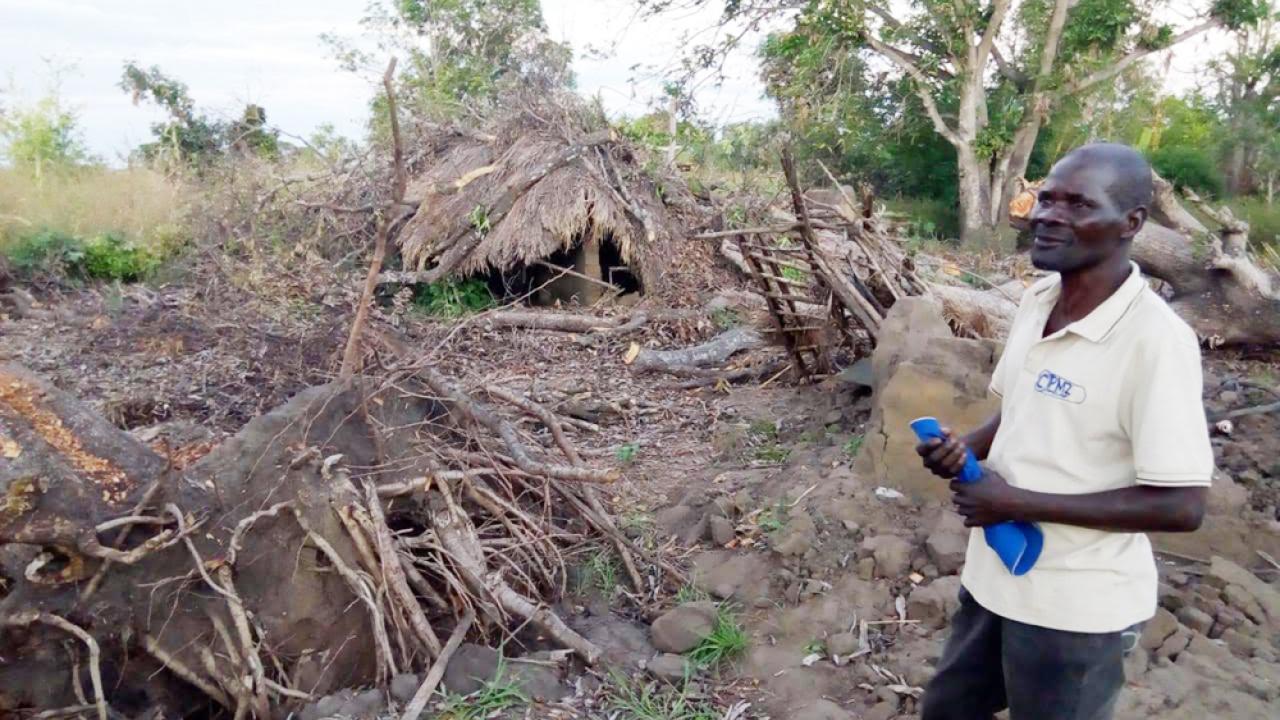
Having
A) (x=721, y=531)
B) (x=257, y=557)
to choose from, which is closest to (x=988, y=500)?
(x=257, y=557)

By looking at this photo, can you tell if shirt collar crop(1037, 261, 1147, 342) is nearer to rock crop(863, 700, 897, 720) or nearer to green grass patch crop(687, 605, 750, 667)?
rock crop(863, 700, 897, 720)

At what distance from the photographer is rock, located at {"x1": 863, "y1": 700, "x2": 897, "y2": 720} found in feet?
9.91

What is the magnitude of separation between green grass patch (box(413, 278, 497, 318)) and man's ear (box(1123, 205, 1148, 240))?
30.4 ft

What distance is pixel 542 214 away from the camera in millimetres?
10430

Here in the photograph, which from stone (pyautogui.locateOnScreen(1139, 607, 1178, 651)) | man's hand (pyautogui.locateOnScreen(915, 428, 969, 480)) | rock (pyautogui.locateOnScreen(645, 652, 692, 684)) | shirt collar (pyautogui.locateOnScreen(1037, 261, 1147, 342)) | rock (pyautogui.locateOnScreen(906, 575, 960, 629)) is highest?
shirt collar (pyautogui.locateOnScreen(1037, 261, 1147, 342))

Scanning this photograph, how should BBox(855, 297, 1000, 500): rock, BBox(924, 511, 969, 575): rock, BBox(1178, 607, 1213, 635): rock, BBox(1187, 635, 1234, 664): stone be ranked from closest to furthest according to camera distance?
1. BBox(1187, 635, 1234, 664): stone
2. BBox(1178, 607, 1213, 635): rock
3. BBox(924, 511, 969, 575): rock
4. BBox(855, 297, 1000, 500): rock

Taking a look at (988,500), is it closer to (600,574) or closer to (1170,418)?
(1170,418)

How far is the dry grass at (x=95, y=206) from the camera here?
40.9 ft

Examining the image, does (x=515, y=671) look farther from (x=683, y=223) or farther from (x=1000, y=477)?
(x=683, y=223)

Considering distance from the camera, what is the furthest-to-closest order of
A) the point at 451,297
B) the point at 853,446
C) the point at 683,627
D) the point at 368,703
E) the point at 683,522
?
the point at 451,297 → the point at 853,446 → the point at 683,522 → the point at 683,627 → the point at 368,703

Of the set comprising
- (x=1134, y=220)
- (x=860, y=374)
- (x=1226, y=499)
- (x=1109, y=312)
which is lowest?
(x=1226, y=499)

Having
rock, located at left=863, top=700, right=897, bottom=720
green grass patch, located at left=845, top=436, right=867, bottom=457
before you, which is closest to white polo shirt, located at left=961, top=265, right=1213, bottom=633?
rock, located at left=863, top=700, right=897, bottom=720

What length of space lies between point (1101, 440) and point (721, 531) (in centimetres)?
269

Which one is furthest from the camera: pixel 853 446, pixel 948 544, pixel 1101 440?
pixel 853 446
